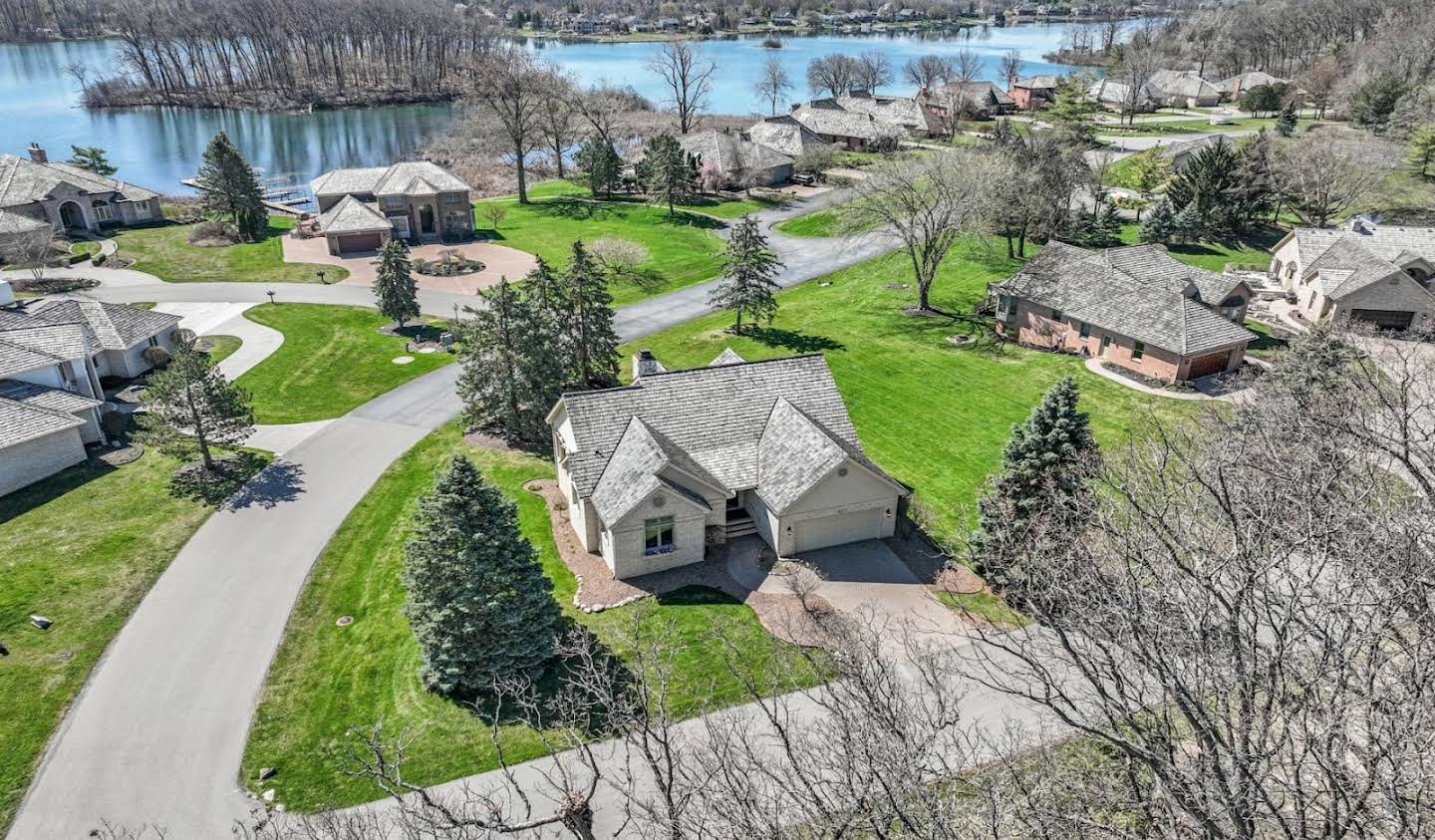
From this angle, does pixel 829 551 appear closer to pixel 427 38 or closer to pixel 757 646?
pixel 757 646

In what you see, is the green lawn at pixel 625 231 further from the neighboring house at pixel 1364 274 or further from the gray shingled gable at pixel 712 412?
the neighboring house at pixel 1364 274

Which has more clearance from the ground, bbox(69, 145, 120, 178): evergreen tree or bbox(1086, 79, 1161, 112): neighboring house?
bbox(1086, 79, 1161, 112): neighboring house

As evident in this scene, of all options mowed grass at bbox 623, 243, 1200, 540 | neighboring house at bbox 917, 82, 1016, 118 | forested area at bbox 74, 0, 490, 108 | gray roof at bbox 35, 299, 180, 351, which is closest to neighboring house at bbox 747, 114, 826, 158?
neighboring house at bbox 917, 82, 1016, 118

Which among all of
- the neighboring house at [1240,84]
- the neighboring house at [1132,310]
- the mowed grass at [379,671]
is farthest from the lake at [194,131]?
the mowed grass at [379,671]

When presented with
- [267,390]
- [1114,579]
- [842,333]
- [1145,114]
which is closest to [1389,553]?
[1114,579]

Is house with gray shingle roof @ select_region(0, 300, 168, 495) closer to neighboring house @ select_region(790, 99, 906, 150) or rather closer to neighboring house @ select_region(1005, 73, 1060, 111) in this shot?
neighboring house @ select_region(790, 99, 906, 150)

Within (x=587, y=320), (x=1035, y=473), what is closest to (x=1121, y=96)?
(x=587, y=320)
